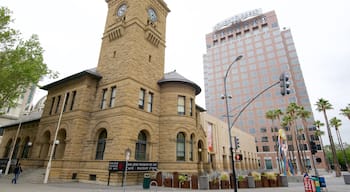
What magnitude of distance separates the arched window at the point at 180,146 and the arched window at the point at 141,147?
386 centimetres

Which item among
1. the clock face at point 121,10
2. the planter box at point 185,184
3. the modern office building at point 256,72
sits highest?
the modern office building at point 256,72

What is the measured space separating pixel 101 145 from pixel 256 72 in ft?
272

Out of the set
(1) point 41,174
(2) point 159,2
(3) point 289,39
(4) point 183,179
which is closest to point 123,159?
(4) point 183,179

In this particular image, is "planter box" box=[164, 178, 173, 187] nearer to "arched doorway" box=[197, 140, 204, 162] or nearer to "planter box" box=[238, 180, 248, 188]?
"planter box" box=[238, 180, 248, 188]

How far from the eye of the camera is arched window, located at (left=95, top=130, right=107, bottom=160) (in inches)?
821

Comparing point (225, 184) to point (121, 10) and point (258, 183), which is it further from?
point (121, 10)

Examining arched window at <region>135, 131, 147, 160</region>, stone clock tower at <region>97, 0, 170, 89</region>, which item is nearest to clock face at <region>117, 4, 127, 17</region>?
stone clock tower at <region>97, 0, 170, 89</region>

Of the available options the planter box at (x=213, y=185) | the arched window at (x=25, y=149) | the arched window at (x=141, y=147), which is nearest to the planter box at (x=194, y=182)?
the planter box at (x=213, y=185)

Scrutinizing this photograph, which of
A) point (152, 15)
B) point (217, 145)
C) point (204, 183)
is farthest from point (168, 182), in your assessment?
point (217, 145)

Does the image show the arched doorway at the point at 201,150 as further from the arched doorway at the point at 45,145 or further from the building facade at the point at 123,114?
the arched doorway at the point at 45,145

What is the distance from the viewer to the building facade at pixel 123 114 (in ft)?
64.9

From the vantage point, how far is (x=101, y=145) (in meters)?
21.2

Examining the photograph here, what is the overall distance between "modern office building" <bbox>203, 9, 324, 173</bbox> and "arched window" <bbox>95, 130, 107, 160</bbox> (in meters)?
63.4

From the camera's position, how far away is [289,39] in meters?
90.5
